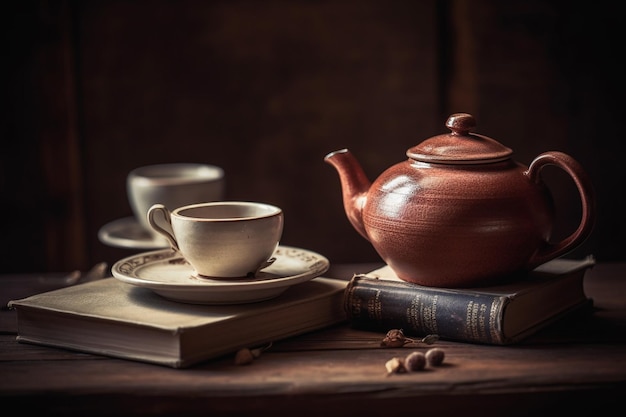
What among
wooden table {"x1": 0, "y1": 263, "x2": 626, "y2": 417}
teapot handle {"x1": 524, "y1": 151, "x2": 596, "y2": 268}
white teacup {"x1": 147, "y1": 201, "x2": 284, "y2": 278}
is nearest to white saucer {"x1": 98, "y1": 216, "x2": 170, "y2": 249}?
white teacup {"x1": 147, "y1": 201, "x2": 284, "y2": 278}

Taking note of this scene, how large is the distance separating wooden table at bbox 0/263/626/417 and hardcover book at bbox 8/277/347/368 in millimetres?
21

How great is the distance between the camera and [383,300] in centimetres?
107

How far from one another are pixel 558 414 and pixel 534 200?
0.87 feet

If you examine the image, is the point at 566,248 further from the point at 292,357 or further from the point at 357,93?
the point at 357,93

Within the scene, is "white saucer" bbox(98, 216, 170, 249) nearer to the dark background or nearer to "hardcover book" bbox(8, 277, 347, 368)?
"hardcover book" bbox(8, 277, 347, 368)

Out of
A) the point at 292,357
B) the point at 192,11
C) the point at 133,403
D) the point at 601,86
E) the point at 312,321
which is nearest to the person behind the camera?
the point at 133,403

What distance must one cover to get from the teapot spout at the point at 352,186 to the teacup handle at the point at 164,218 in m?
0.23

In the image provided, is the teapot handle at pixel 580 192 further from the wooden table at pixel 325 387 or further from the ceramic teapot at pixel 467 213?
the wooden table at pixel 325 387

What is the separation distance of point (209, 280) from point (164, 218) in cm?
11

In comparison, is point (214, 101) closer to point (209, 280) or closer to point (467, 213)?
point (209, 280)

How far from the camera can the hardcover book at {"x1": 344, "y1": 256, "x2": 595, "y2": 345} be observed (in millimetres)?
1000

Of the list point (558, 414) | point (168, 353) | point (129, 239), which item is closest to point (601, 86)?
point (129, 239)

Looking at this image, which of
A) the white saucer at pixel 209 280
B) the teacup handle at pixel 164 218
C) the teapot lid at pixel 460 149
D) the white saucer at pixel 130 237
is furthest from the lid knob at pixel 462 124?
the white saucer at pixel 130 237

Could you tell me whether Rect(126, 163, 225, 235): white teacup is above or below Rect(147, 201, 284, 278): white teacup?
below
